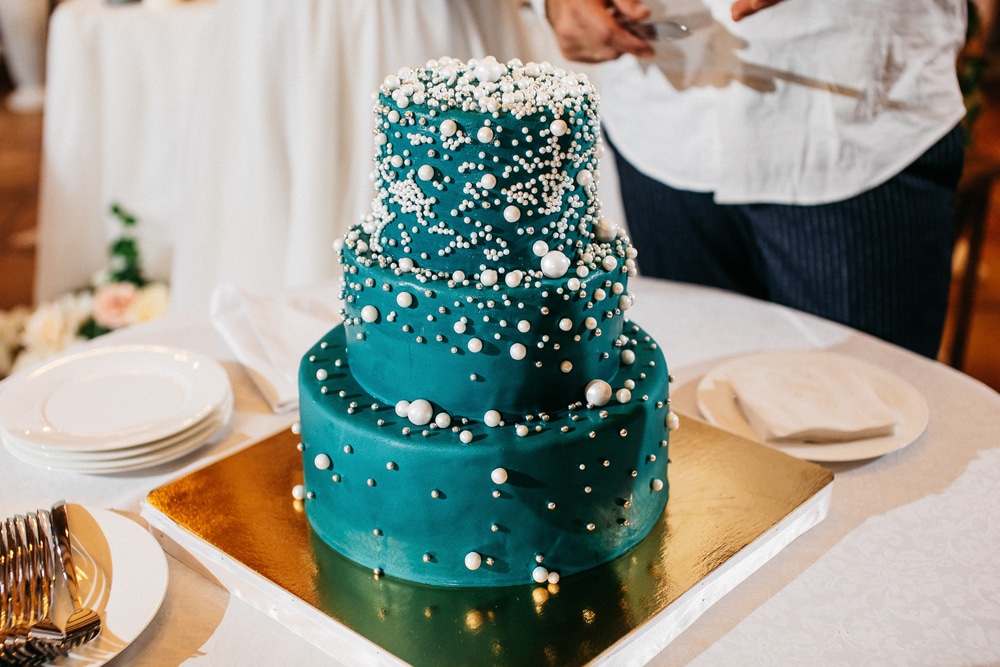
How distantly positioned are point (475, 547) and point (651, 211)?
1.12 m

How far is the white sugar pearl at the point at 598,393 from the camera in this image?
0.95 m

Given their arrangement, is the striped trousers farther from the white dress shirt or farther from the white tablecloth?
the white tablecloth

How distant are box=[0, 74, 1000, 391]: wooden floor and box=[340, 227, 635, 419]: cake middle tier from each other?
2.87 m

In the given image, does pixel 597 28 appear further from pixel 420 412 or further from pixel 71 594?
pixel 71 594

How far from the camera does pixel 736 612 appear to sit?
3.09 feet

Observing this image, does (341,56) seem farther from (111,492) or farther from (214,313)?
(111,492)

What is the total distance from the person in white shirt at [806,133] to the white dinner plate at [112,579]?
3.50ft

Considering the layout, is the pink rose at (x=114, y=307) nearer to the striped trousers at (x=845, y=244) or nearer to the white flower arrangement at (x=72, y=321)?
the white flower arrangement at (x=72, y=321)

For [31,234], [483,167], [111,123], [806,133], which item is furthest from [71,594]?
[31,234]

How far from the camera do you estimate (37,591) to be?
900mm

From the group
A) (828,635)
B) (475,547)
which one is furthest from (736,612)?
(475,547)

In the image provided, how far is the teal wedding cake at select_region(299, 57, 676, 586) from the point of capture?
2.92ft

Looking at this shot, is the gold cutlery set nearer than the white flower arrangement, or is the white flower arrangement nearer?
the gold cutlery set

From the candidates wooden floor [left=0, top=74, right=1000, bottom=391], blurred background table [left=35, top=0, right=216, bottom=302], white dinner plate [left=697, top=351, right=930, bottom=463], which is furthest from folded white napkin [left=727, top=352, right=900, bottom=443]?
blurred background table [left=35, top=0, right=216, bottom=302]
